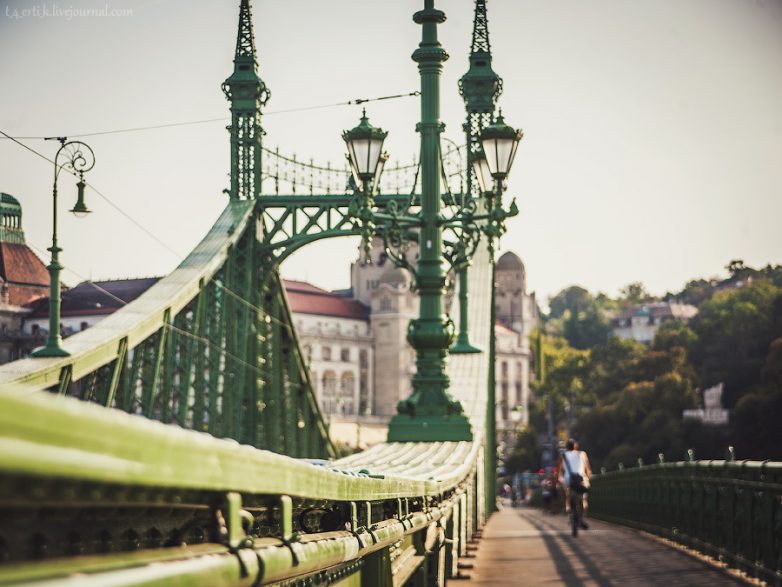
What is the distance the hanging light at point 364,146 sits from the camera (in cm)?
1426

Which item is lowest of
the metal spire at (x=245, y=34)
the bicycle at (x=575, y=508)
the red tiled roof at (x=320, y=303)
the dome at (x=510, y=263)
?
the bicycle at (x=575, y=508)

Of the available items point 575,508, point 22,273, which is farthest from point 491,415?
point 22,273

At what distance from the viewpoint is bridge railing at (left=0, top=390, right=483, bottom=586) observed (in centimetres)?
185

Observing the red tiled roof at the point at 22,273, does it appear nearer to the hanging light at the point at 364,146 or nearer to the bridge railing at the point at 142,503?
the hanging light at the point at 364,146

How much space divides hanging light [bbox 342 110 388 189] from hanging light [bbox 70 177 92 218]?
361 centimetres

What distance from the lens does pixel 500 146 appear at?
14609 millimetres

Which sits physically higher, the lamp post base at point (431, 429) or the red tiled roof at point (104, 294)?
the red tiled roof at point (104, 294)

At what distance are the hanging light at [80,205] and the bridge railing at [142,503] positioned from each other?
12.8 metres

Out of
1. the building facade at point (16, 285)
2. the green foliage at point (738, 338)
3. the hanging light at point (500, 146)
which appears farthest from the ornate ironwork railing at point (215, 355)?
the green foliage at point (738, 338)

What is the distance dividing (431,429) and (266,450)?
7902mm

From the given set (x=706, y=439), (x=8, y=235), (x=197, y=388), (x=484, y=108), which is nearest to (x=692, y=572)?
(x=8, y=235)

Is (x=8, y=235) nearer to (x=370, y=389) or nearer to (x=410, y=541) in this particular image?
(x=410, y=541)

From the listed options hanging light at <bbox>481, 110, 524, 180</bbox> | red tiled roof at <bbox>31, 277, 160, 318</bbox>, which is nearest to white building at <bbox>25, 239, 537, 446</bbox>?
red tiled roof at <bbox>31, 277, 160, 318</bbox>

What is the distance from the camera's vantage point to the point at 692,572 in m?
13.4
